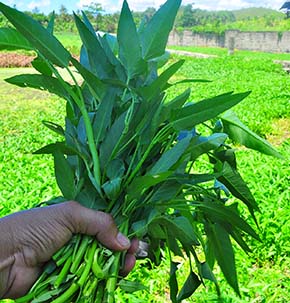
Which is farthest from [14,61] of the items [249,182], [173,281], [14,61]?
[173,281]

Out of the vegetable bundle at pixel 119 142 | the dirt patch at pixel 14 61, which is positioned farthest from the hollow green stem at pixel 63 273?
the dirt patch at pixel 14 61

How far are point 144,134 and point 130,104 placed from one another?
8 cm

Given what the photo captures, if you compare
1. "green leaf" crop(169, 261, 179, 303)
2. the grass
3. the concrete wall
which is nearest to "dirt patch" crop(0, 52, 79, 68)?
the grass

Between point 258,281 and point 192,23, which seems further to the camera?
point 192,23

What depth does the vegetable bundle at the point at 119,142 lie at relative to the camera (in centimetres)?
86

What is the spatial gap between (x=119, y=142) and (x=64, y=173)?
107 millimetres

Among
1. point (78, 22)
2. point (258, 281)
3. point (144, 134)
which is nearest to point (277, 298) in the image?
point (258, 281)

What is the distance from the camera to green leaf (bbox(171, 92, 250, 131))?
0.88 m

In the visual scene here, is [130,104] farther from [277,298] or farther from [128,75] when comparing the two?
[277,298]

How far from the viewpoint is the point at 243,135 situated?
3.53 feet

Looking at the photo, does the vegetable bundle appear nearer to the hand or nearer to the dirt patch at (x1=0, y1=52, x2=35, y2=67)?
the hand

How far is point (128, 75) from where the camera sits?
2.99 feet

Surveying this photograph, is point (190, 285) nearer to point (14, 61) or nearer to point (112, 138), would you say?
point (112, 138)

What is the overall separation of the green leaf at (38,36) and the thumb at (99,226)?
25 centimetres
